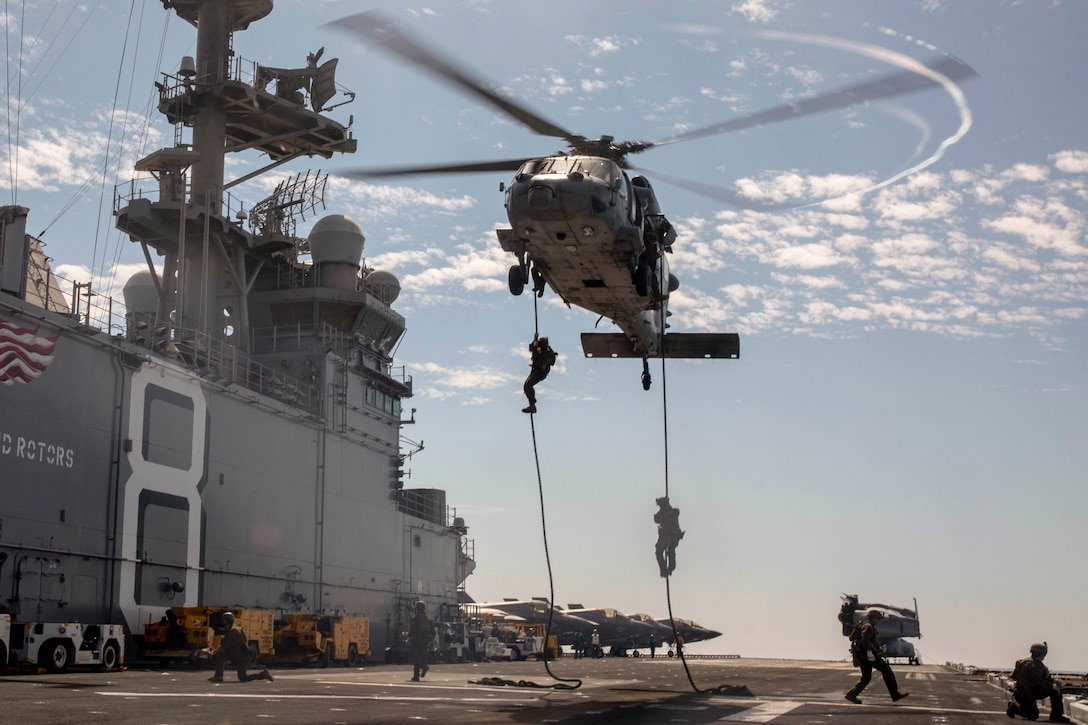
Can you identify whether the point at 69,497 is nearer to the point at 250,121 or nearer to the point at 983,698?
the point at 250,121

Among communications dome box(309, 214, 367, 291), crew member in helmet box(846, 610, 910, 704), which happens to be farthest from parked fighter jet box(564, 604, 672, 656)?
crew member in helmet box(846, 610, 910, 704)

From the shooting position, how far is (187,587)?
3641cm

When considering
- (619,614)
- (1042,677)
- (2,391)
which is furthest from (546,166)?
(619,614)

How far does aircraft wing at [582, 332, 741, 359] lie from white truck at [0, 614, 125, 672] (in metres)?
16.5

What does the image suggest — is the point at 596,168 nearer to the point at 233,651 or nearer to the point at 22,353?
A: the point at 233,651

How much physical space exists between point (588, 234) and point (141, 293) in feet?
127

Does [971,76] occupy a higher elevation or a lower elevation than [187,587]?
higher

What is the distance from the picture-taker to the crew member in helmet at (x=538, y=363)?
19859 millimetres

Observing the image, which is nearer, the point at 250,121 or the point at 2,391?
the point at 2,391

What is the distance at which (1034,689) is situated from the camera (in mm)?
17328

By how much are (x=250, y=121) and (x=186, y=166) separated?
4937 millimetres

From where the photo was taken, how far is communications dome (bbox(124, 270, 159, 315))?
1962 inches

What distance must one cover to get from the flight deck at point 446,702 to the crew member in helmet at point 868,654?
1.07 feet

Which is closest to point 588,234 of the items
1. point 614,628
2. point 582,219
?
point 582,219
